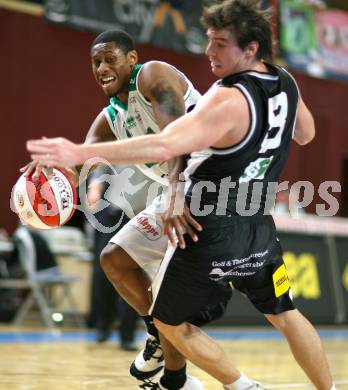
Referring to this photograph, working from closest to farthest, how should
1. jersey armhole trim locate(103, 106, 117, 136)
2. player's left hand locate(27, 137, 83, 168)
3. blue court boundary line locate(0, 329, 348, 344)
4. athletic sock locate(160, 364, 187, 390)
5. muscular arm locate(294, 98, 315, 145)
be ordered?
player's left hand locate(27, 137, 83, 168), muscular arm locate(294, 98, 315, 145), athletic sock locate(160, 364, 187, 390), jersey armhole trim locate(103, 106, 117, 136), blue court boundary line locate(0, 329, 348, 344)

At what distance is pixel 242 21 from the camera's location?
3.88m

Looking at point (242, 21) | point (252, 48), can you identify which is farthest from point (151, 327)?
point (242, 21)

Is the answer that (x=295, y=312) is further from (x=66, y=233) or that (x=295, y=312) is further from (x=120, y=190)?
(x=66, y=233)

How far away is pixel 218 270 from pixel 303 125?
906mm

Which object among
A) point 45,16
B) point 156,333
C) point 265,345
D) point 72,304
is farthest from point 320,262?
point 156,333

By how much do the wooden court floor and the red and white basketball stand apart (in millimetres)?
1196

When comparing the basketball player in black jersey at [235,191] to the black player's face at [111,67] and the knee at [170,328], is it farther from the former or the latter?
the black player's face at [111,67]

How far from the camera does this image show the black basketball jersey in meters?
3.87

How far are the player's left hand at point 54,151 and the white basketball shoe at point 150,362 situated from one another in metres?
1.74

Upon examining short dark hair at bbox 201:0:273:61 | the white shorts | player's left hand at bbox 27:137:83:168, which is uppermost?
short dark hair at bbox 201:0:273:61

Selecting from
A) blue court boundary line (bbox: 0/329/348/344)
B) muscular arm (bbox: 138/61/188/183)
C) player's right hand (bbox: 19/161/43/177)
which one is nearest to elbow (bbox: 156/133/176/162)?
muscular arm (bbox: 138/61/188/183)

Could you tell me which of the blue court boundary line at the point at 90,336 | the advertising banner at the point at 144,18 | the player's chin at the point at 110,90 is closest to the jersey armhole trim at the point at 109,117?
the player's chin at the point at 110,90

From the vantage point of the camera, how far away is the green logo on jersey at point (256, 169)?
13.1 ft

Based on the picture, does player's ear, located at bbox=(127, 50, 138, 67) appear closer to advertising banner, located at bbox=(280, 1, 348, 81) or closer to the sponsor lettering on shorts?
the sponsor lettering on shorts
